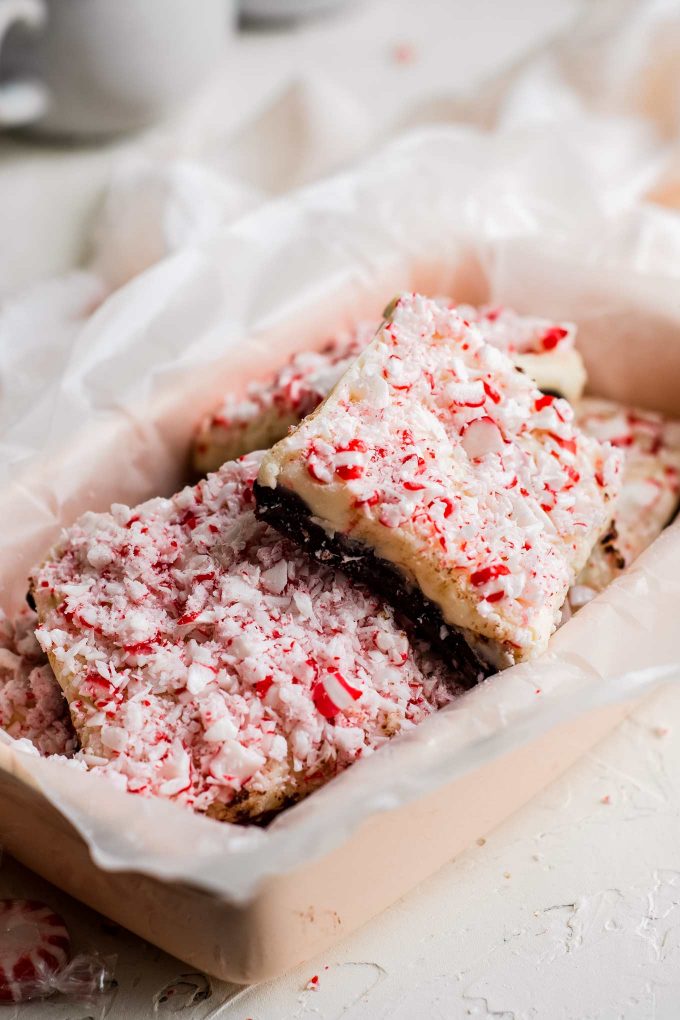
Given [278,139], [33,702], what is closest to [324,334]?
[33,702]

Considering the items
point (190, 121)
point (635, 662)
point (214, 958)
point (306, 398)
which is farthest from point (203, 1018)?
point (190, 121)

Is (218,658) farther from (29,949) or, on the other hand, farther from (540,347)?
(540,347)

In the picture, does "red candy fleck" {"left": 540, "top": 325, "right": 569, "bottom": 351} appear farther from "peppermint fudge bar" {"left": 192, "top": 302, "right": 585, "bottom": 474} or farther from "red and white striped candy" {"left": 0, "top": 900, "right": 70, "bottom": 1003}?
"red and white striped candy" {"left": 0, "top": 900, "right": 70, "bottom": 1003}

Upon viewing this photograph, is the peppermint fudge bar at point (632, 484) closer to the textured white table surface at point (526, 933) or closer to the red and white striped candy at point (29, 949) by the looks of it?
the textured white table surface at point (526, 933)

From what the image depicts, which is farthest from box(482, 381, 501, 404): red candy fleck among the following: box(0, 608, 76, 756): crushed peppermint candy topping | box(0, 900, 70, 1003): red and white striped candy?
box(0, 900, 70, 1003): red and white striped candy

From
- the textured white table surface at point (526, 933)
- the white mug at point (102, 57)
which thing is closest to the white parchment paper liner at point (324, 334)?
the textured white table surface at point (526, 933)

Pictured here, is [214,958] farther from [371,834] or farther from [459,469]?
[459,469]
